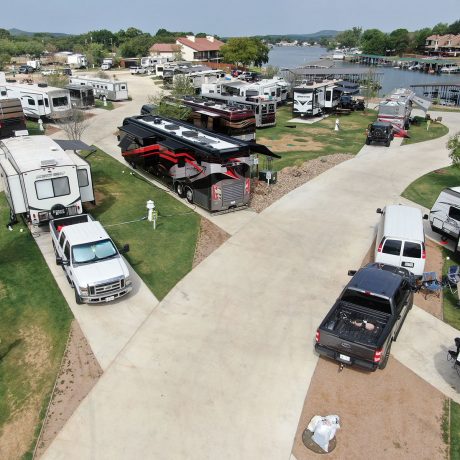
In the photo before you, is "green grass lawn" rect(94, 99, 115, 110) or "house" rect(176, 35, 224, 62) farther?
"house" rect(176, 35, 224, 62)

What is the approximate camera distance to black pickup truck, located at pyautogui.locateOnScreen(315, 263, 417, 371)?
10.6 meters

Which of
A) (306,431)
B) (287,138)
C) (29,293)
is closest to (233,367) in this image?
(306,431)

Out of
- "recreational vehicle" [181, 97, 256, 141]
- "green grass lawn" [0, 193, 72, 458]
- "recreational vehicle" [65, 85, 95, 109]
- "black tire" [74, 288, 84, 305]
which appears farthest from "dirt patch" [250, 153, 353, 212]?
"recreational vehicle" [65, 85, 95, 109]

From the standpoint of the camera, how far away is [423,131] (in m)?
38.2

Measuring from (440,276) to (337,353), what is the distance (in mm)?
6880

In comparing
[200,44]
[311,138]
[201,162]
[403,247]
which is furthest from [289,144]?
[200,44]

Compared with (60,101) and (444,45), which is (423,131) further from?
(444,45)

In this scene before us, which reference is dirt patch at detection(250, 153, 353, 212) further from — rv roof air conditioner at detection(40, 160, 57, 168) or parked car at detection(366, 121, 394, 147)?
rv roof air conditioner at detection(40, 160, 57, 168)

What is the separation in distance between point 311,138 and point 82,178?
68.9ft

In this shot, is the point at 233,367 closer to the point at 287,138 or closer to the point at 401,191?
the point at 401,191

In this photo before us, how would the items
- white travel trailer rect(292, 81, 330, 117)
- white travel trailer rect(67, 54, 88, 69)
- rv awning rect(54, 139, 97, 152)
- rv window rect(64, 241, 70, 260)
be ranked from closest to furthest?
rv window rect(64, 241, 70, 260), rv awning rect(54, 139, 97, 152), white travel trailer rect(292, 81, 330, 117), white travel trailer rect(67, 54, 88, 69)

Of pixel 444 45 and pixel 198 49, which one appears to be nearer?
pixel 198 49

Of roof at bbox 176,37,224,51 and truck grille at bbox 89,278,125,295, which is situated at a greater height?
roof at bbox 176,37,224,51

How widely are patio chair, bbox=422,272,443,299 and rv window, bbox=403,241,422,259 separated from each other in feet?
2.72
